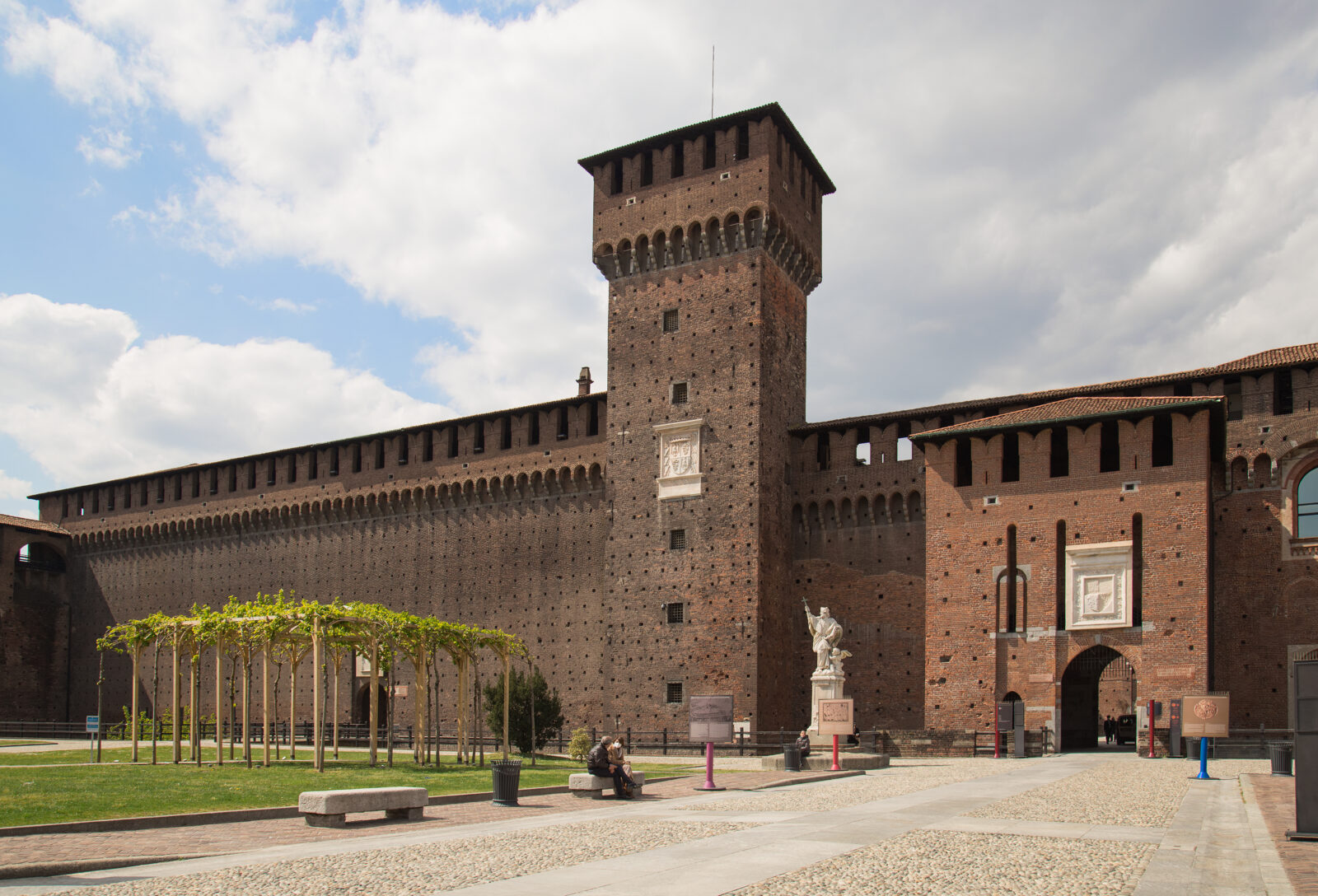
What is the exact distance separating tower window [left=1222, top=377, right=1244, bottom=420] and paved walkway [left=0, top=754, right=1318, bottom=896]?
578 inches

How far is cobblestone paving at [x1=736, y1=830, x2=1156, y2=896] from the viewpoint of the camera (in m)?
7.68

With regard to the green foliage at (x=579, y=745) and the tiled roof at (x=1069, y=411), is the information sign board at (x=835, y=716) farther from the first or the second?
the tiled roof at (x=1069, y=411)

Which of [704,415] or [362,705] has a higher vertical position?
[704,415]

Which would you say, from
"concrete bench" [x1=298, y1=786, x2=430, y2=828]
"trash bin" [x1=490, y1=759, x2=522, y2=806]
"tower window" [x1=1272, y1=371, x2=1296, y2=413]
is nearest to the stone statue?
"tower window" [x1=1272, y1=371, x2=1296, y2=413]

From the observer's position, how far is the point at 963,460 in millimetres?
29281

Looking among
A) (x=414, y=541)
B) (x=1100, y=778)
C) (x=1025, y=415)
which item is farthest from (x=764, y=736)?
(x=414, y=541)

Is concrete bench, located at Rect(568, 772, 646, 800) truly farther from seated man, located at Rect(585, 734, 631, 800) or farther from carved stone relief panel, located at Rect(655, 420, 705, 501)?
carved stone relief panel, located at Rect(655, 420, 705, 501)

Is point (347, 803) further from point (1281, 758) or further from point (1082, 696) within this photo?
point (1082, 696)

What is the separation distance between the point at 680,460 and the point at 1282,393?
1536 cm

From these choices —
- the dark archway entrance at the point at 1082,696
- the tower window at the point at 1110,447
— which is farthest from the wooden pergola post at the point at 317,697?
the tower window at the point at 1110,447

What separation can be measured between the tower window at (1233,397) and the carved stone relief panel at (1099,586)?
15.2 feet

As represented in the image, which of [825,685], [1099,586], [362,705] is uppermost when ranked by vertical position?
[1099,586]

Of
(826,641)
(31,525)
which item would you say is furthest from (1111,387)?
(31,525)

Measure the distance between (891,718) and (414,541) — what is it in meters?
17.4
